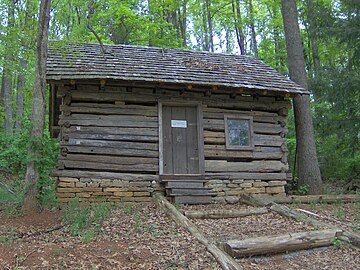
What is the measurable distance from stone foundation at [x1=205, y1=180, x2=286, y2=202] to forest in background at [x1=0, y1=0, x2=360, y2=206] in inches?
139

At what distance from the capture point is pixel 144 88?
11.0m

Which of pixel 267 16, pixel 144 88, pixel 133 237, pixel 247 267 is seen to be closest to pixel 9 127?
pixel 144 88

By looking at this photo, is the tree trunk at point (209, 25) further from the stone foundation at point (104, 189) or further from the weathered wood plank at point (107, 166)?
the stone foundation at point (104, 189)

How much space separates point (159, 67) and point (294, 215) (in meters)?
5.65

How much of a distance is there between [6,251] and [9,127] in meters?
14.8

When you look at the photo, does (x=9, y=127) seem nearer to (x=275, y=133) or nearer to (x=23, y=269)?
(x=275, y=133)

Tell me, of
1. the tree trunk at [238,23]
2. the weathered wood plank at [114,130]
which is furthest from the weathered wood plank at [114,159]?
the tree trunk at [238,23]

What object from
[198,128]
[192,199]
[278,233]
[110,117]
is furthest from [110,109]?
[278,233]

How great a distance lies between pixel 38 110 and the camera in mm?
8250

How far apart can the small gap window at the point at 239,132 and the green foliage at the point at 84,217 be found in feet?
13.1

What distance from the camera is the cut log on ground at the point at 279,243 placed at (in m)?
5.98

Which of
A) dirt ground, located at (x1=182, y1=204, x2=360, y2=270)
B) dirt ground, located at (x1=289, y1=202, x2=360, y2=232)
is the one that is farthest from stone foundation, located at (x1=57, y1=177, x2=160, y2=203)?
dirt ground, located at (x1=289, y1=202, x2=360, y2=232)

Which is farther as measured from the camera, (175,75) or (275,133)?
(275,133)

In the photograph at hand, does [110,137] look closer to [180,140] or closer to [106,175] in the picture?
[106,175]
